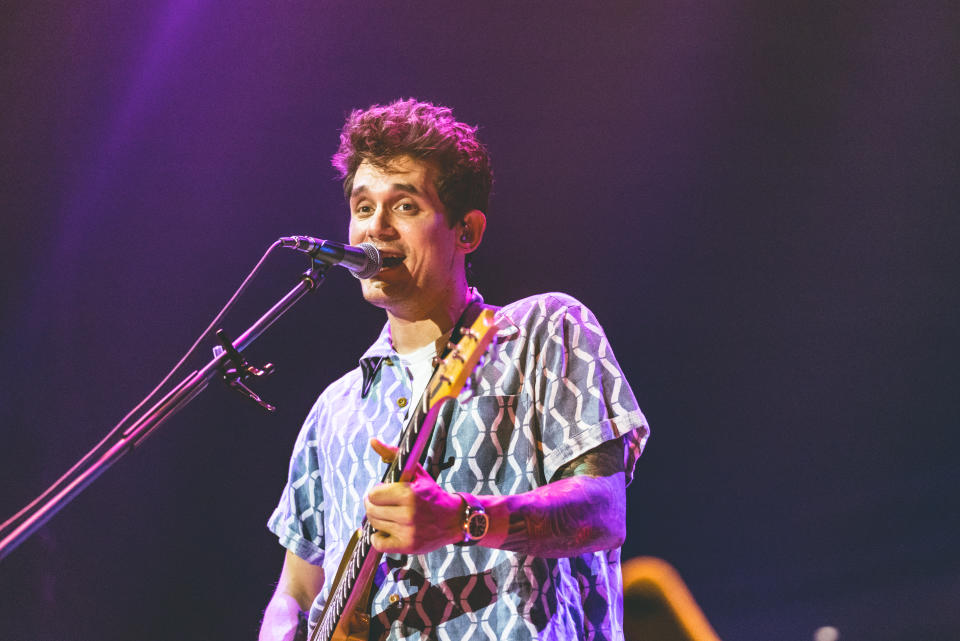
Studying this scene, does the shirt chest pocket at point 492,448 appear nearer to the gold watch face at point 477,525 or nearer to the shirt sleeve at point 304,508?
the gold watch face at point 477,525

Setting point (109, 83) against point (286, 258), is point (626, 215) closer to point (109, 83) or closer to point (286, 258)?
point (286, 258)

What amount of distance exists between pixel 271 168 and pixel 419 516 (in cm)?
270

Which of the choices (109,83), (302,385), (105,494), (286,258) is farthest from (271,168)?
(105,494)

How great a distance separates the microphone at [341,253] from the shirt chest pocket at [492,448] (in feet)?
1.50

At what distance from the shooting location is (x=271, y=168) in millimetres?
3822

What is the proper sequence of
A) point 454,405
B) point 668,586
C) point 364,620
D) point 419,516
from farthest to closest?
point 668,586 < point 454,405 < point 364,620 < point 419,516

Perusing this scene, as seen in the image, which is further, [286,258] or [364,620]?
[286,258]

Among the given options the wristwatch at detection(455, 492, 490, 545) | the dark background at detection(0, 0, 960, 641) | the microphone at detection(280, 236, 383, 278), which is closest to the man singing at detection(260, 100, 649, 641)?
the wristwatch at detection(455, 492, 490, 545)

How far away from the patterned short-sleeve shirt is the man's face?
23 cm

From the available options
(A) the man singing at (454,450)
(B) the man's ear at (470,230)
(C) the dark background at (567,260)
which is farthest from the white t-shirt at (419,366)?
(C) the dark background at (567,260)

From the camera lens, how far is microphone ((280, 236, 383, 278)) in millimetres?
1863

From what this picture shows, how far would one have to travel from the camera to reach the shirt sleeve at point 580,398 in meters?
1.92

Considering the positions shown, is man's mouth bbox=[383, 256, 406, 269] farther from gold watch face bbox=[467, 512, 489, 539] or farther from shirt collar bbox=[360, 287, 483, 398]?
gold watch face bbox=[467, 512, 489, 539]

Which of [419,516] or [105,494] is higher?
[419,516]
